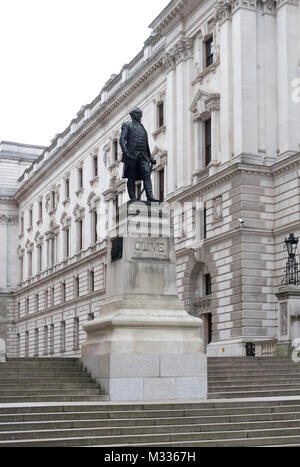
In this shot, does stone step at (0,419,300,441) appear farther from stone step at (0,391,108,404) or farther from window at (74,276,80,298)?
window at (74,276,80,298)

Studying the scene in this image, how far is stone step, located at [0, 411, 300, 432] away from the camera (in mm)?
13719

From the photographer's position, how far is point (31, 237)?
77938mm

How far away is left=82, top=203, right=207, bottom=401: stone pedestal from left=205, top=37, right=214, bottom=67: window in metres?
23.3

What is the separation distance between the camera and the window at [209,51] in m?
41.9

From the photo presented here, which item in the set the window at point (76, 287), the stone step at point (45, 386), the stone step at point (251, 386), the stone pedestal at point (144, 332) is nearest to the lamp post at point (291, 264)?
the stone step at point (251, 386)

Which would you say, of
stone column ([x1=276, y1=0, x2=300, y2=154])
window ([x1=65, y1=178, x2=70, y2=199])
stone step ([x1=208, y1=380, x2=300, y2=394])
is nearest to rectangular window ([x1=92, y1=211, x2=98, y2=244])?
window ([x1=65, y1=178, x2=70, y2=199])

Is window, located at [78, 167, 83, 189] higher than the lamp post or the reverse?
higher

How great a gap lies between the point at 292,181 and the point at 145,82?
1792 centimetres

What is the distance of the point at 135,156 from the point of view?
68.1ft

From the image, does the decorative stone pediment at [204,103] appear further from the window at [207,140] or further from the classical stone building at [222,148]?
the window at [207,140]

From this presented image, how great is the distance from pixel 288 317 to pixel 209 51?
19092 millimetres

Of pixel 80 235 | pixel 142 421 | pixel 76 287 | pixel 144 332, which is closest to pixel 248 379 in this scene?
pixel 144 332
